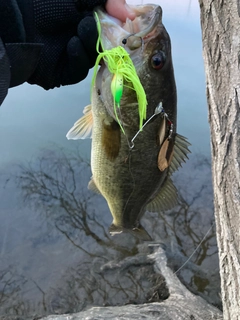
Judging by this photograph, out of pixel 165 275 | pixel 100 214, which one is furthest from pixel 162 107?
pixel 100 214

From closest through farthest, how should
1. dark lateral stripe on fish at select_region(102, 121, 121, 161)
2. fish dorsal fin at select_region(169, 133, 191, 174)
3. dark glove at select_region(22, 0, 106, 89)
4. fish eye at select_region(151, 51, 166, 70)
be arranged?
dark glove at select_region(22, 0, 106, 89)
fish eye at select_region(151, 51, 166, 70)
dark lateral stripe on fish at select_region(102, 121, 121, 161)
fish dorsal fin at select_region(169, 133, 191, 174)

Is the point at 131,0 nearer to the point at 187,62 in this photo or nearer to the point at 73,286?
the point at 187,62

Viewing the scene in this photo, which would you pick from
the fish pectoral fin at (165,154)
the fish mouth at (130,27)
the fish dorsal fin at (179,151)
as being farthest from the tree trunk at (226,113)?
the fish mouth at (130,27)

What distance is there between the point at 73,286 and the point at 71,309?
0.77ft

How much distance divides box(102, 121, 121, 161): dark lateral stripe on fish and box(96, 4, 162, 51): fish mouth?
348 millimetres

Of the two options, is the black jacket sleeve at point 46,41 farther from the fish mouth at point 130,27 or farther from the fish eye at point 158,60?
the fish eye at point 158,60

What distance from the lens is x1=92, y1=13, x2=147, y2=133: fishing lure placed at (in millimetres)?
1439

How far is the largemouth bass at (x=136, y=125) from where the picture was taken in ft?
4.85

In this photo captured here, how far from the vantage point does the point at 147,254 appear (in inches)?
142

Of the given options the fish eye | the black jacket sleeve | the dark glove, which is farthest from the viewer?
the fish eye

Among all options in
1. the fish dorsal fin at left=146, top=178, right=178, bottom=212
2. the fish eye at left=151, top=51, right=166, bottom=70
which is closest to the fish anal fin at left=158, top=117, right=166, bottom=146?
the fish eye at left=151, top=51, right=166, bottom=70

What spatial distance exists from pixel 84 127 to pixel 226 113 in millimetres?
695

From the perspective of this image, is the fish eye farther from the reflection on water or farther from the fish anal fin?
the reflection on water

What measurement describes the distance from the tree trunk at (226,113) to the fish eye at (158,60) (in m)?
0.33
